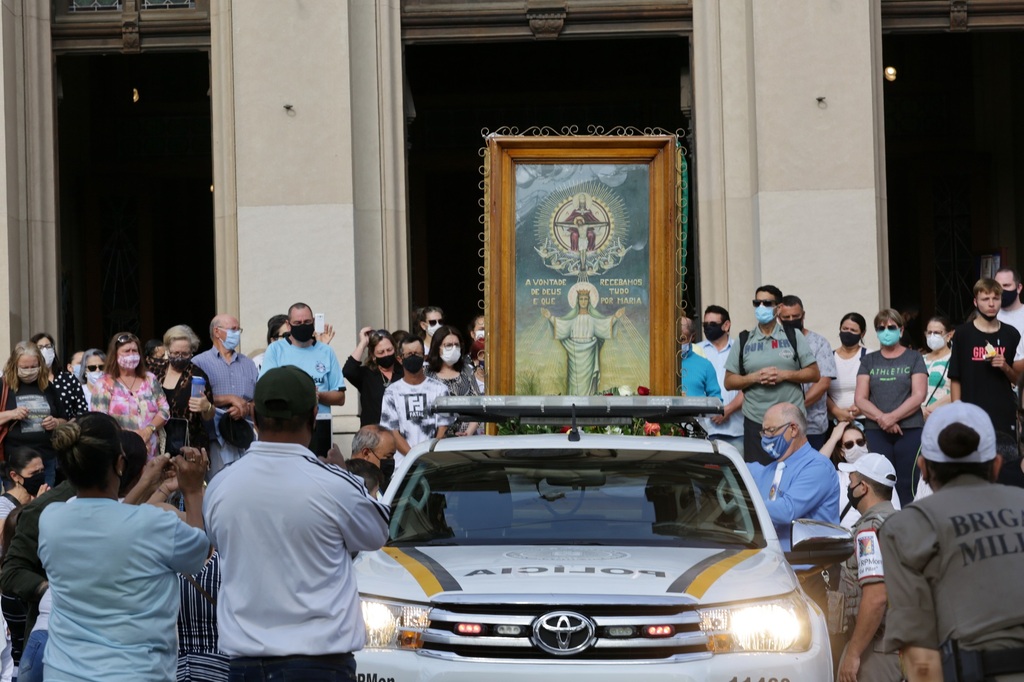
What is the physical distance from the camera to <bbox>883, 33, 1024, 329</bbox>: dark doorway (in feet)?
79.4

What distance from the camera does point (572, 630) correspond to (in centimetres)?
614

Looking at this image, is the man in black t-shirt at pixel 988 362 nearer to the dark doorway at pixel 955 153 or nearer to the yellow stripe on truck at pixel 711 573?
the yellow stripe on truck at pixel 711 573

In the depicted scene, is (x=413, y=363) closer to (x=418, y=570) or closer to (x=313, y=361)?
(x=313, y=361)

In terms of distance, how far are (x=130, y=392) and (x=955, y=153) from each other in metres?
16.3

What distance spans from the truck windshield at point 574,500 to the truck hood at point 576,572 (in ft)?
0.76

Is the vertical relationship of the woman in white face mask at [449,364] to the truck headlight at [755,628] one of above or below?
above

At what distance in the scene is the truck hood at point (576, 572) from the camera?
630 cm

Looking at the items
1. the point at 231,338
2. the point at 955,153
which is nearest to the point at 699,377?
the point at 231,338

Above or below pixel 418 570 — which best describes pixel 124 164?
above

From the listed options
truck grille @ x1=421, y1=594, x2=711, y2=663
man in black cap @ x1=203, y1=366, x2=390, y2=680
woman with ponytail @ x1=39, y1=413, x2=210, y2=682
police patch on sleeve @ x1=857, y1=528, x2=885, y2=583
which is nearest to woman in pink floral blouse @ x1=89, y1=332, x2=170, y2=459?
truck grille @ x1=421, y1=594, x2=711, y2=663

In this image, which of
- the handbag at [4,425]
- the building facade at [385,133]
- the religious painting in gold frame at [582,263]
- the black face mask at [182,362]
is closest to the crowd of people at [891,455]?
the religious painting in gold frame at [582,263]

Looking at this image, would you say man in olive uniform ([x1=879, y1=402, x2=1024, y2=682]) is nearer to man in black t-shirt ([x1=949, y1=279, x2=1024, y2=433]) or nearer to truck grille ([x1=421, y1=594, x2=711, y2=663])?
truck grille ([x1=421, y1=594, x2=711, y2=663])

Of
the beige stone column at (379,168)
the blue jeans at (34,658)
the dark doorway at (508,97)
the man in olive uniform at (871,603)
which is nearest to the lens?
the blue jeans at (34,658)

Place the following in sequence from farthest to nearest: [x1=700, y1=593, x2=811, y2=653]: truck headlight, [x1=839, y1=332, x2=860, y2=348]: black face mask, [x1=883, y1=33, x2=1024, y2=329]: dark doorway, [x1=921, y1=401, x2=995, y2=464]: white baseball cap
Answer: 1. [x1=883, y1=33, x2=1024, y2=329]: dark doorway
2. [x1=839, y1=332, x2=860, y2=348]: black face mask
3. [x1=700, y1=593, x2=811, y2=653]: truck headlight
4. [x1=921, y1=401, x2=995, y2=464]: white baseball cap
